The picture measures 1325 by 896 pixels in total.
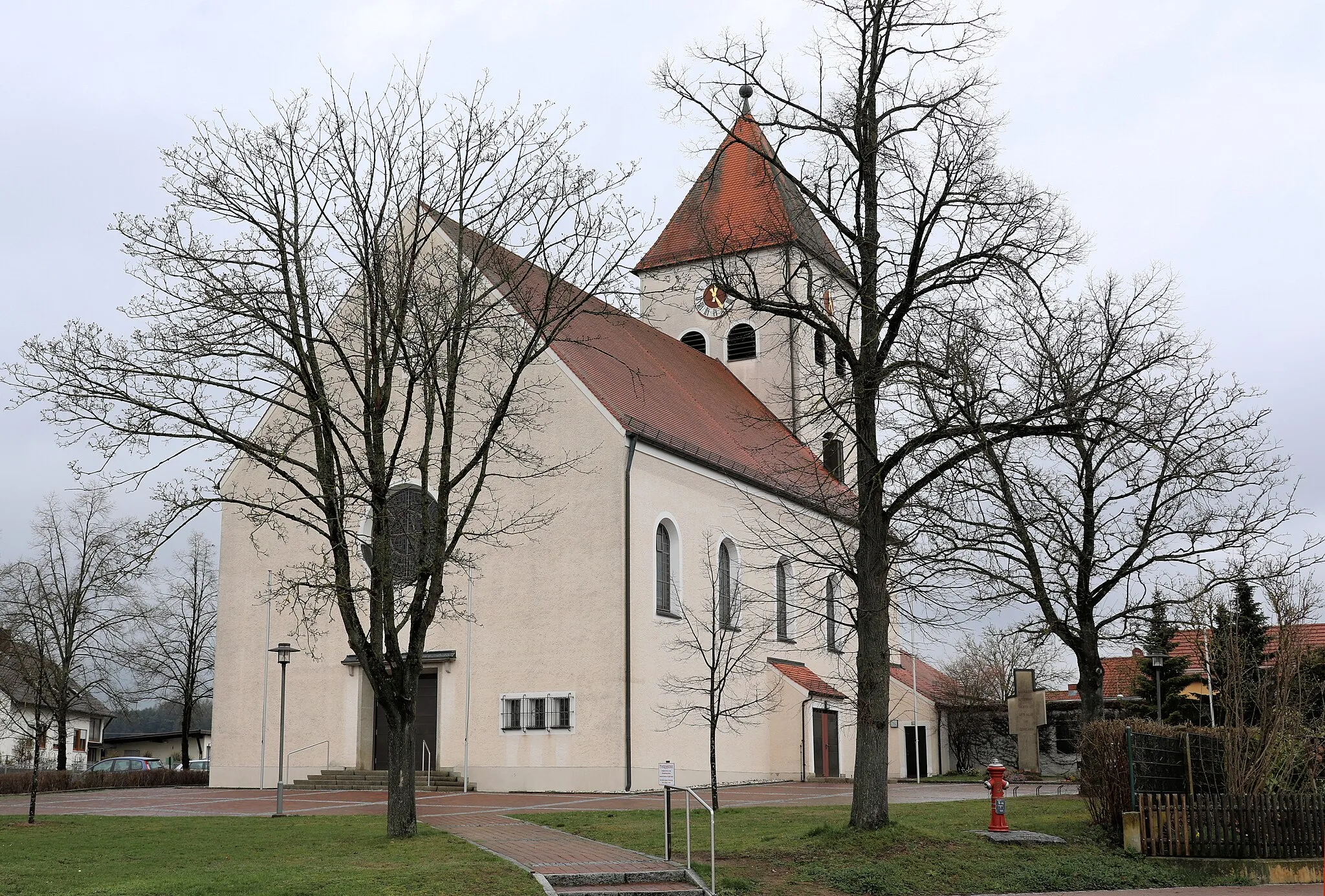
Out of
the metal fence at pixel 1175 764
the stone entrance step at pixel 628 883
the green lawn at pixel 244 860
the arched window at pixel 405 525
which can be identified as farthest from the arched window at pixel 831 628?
the stone entrance step at pixel 628 883

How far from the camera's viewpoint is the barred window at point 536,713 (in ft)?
88.6

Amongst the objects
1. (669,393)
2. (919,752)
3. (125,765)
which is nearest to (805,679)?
(669,393)

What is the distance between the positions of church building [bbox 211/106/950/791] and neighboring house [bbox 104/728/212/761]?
54.9 meters

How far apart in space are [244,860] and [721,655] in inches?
642

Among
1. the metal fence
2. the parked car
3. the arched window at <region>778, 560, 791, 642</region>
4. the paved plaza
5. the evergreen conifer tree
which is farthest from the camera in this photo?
the parked car

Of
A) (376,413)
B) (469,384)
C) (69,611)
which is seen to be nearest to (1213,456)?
(376,413)

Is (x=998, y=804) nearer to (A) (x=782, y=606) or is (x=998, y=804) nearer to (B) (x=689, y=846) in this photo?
(B) (x=689, y=846)

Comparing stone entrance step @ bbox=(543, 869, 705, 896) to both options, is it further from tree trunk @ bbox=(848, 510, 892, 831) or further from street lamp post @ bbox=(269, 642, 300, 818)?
street lamp post @ bbox=(269, 642, 300, 818)

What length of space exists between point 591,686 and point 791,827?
9465mm

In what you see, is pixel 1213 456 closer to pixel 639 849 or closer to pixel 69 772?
pixel 639 849

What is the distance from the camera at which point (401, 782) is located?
16.6 meters

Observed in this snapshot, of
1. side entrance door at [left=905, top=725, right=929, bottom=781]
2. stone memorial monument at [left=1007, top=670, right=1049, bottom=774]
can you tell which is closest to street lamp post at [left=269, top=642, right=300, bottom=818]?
stone memorial monument at [left=1007, top=670, right=1049, bottom=774]

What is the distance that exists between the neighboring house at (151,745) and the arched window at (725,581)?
58.3 meters

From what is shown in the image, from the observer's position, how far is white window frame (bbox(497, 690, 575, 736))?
2677cm
